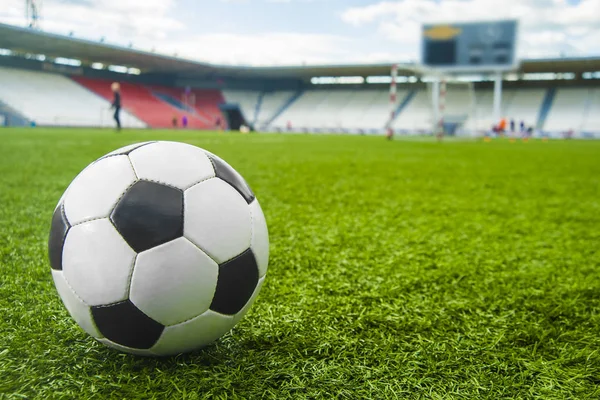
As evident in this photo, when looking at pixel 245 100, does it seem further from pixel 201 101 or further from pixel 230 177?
pixel 230 177

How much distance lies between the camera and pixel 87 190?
4.25ft

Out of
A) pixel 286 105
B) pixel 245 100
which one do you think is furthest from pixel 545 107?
pixel 245 100

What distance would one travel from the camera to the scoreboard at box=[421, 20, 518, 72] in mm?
23188

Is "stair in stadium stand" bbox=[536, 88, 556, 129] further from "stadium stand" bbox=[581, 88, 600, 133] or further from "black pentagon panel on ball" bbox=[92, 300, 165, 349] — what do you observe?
"black pentagon panel on ball" bbox=[92, 300, 165, 349]

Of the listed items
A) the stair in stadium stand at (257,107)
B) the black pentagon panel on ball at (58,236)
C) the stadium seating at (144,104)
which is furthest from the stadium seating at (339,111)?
the black pentagon panel on ball at (58,236)

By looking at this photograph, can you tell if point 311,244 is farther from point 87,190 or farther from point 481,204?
point 481,204

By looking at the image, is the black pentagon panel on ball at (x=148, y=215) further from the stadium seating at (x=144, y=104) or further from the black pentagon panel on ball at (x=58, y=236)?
the stadium seating at (x=144, y=104)

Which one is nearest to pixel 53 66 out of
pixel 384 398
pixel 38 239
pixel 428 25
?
pixel 428 25

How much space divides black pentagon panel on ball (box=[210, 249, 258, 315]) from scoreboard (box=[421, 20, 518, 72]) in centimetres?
2389

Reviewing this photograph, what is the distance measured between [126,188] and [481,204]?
3.62m

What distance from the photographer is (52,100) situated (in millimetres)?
29078

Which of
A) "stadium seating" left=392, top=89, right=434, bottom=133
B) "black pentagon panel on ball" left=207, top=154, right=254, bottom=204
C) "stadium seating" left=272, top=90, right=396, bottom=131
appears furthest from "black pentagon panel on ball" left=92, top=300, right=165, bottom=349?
"stadium seating" left=272, top=90, right=396, bottom=131

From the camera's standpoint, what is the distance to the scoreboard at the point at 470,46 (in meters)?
23.2

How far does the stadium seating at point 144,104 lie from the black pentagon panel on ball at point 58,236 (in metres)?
33.7
